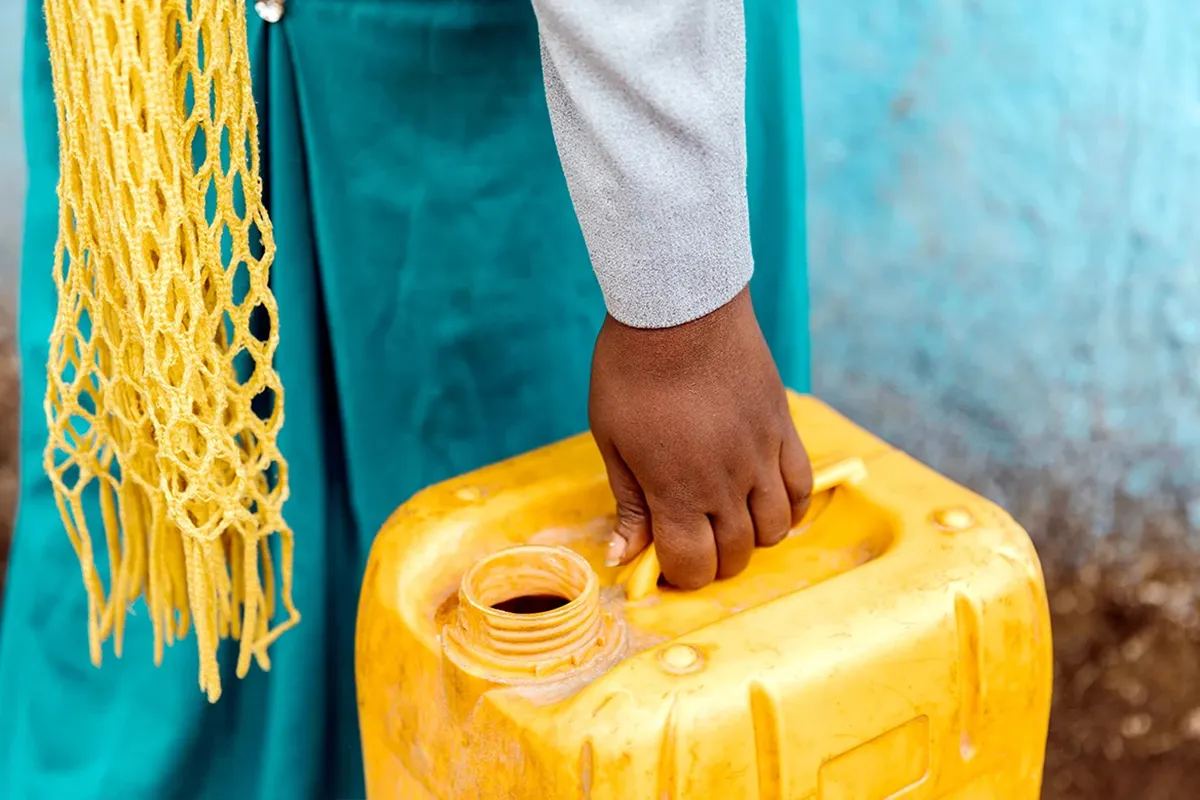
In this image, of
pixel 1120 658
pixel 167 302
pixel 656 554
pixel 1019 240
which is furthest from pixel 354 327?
pixel 1120 658

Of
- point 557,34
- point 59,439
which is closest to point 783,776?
point 557,34

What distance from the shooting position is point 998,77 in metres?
1.44

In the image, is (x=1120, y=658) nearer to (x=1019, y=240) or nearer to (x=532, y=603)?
(x=1019, y=240)

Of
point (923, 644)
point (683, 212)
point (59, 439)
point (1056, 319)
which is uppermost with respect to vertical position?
point (683, 212)

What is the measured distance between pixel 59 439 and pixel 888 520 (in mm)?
553

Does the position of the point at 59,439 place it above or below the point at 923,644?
above

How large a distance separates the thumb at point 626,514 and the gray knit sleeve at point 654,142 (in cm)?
10

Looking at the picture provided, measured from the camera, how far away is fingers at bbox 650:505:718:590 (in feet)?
2.43

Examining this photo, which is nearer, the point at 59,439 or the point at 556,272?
the point at 59,439

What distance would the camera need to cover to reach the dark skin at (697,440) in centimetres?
70

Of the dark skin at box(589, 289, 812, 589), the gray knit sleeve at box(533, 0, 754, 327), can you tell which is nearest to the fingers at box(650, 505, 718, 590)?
the dark skin at box(589, 289, 812, 589)

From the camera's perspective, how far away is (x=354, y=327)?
3.07 ft

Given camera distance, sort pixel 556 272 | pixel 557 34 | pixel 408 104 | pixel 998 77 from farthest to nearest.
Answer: pixel 998 77 → pixel 556 272 → pixel 408 104 → pixel 557 34

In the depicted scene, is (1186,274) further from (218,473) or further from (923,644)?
(218,473)
